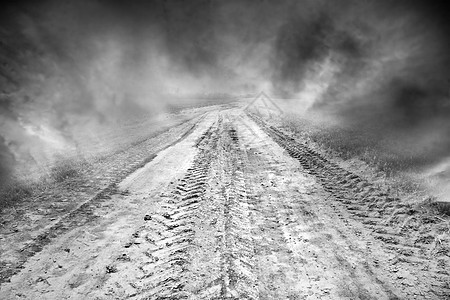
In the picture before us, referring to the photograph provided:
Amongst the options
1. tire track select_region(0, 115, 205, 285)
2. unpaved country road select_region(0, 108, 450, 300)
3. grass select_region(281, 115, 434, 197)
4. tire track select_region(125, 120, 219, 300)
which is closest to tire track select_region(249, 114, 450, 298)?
unpaved country road select_region(0, 108, 450, 300)

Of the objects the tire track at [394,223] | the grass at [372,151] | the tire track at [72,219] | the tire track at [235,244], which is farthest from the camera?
the grass at [372,151]

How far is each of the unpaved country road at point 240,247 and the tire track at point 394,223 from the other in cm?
2

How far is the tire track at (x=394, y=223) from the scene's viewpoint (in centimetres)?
333

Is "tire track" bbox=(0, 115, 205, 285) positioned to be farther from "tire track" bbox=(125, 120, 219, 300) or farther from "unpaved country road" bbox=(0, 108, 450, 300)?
"tire track" bbox=(125, 120, 219, 300)

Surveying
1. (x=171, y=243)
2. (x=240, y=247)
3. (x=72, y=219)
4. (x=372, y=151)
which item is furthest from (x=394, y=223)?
(x=72, y=219)

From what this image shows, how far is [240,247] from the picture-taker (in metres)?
3.74

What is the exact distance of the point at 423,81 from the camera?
33.9 feet

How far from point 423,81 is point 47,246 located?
1401 centimetres

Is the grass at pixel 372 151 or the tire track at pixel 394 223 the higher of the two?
the grass at pixel 372 151

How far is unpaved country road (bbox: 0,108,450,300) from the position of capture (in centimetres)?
304

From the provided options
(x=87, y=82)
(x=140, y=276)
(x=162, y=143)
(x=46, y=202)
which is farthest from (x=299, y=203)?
(x=87, y=82)

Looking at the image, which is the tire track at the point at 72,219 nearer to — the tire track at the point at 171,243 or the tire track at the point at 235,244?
the tire track at the point at 171,243

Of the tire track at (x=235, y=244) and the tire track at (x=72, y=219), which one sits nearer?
the tire track at (x=235, y=244)

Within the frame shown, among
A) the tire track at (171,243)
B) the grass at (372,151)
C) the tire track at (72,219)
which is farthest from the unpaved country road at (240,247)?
the grass at (372,151)
